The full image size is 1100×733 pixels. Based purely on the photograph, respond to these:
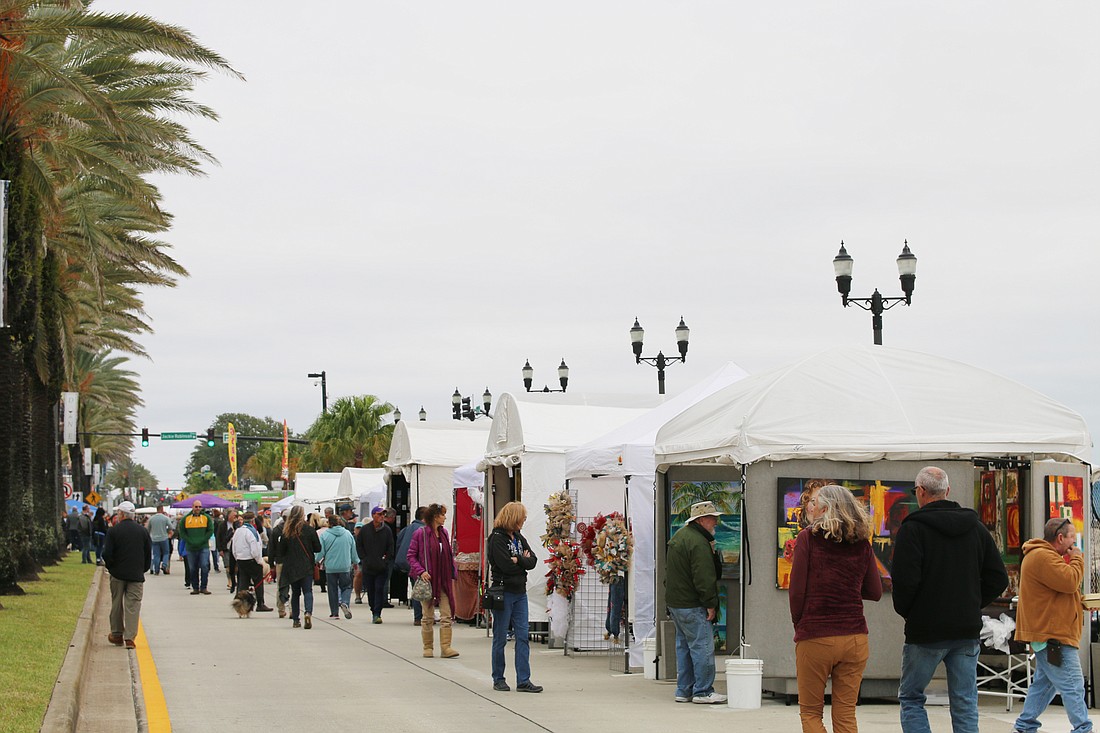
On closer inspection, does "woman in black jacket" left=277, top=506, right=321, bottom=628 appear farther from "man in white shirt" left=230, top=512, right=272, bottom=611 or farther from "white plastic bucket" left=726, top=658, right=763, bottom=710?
"white plastic bucket" left=726, top=658, right=763, bottom=710

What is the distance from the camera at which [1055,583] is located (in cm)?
973

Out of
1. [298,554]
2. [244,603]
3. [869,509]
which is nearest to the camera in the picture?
[869,509]

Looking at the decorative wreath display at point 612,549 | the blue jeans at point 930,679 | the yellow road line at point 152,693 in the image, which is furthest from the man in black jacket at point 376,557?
the blue jeans at point 930,679

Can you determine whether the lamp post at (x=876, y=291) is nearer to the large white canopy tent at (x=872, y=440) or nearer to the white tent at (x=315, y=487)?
the large white canopy tent at (x=872, y=440)

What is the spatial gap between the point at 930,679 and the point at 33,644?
1094 centimetres

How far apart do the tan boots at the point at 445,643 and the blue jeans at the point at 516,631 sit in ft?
9.86

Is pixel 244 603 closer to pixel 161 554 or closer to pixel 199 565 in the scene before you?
pixel 199 565

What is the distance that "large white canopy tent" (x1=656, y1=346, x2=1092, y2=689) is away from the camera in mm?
12312

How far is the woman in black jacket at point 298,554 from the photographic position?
21062 millimetres

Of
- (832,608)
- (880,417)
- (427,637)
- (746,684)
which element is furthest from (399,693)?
(832,608)

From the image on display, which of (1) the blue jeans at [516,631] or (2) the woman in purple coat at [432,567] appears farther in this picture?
(2) the woman in purple coat at [432,567]

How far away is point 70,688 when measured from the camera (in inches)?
474

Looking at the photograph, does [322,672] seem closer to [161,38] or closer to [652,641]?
[652,641]

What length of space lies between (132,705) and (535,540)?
794 cm
